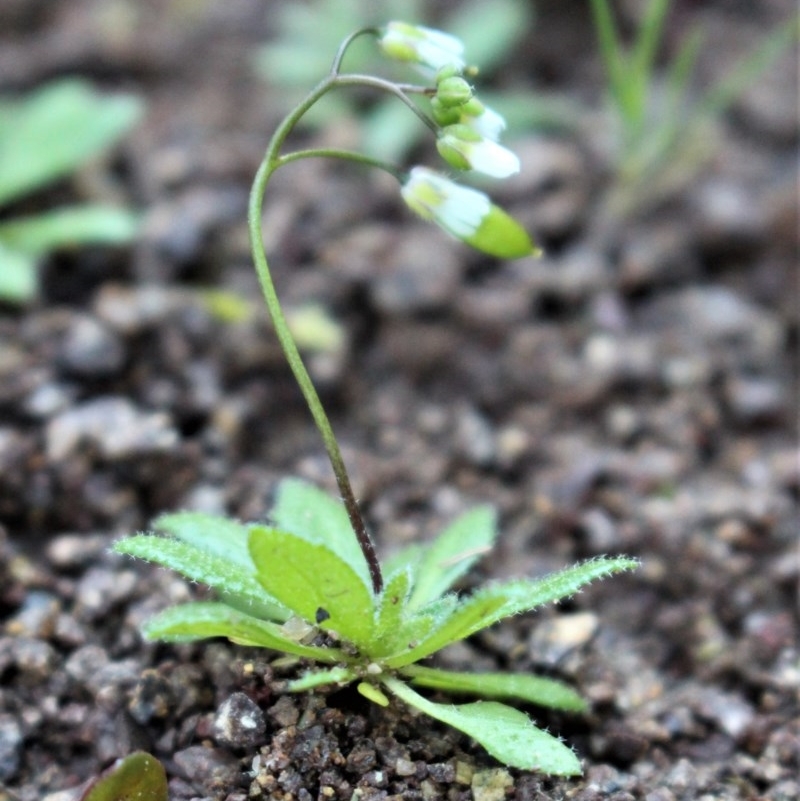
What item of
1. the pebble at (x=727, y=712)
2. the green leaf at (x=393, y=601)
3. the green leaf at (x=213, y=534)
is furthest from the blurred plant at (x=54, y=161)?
the pebble at (x=727, y=712)

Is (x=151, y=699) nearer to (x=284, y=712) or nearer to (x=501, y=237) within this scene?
(x=284, y=712)

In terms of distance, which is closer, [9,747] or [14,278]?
[9,747]

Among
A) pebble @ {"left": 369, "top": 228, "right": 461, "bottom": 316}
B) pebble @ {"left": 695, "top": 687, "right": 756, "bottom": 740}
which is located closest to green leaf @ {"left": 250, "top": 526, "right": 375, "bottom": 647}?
pebble @ {"left": 695, "top": 687, "right": 756, "bottom": 740}

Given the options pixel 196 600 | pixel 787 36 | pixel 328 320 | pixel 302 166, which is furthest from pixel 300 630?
pixel 787 36

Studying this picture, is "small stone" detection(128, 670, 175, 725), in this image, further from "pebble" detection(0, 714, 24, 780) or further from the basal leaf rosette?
the basal leaf rosette

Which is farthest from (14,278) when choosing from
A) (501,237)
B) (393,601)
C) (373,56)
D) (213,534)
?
(373,56)

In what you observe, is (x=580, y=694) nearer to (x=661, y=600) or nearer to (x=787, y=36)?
(x=661, y=600)
